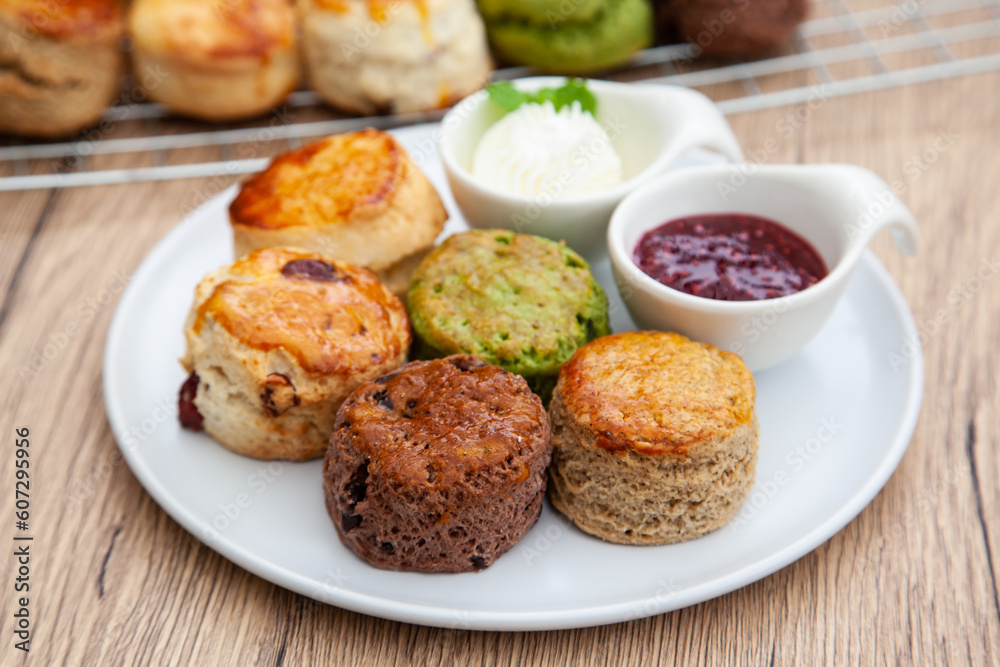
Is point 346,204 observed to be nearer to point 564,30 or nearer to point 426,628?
point 426,628

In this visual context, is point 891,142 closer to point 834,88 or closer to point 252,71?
point 834,88

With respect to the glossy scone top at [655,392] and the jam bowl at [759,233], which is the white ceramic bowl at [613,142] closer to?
the jam bowl at [759,233]

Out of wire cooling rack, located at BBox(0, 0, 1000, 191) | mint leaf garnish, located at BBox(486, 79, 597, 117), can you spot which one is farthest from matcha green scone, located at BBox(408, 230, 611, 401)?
wire cooling rack, located at BBox(0, 0, 1000, 191)

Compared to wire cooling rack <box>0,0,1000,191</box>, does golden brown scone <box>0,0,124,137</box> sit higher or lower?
higher

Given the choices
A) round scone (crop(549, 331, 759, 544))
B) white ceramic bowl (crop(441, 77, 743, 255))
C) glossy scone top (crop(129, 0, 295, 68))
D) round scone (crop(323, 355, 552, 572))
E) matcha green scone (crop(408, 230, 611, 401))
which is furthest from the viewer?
glossy scone top (crop(129, 0, 295, 68))

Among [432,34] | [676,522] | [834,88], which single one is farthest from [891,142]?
[676,522]

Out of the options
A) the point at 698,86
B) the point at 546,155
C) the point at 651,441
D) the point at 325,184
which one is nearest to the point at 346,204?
the point at 325,184

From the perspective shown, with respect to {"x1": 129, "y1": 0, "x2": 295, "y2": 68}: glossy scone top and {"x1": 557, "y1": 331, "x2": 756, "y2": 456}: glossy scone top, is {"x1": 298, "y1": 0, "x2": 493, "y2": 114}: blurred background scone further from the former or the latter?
{"x1": 557, "y1": 331, "x2": 756, "y2": 456}: glossy scone top
